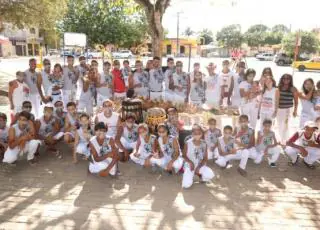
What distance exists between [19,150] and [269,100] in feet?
16.6

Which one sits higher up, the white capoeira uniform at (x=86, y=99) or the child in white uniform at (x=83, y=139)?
the white capoeira uniform at (x=86, y=99)

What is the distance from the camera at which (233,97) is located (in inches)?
297

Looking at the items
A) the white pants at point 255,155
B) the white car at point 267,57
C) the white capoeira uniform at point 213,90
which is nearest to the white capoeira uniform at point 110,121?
the white capoeira uniform at point 213,90

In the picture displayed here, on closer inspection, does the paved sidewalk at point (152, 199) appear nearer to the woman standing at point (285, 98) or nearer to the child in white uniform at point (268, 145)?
the child in white uniform at point (268, 145)

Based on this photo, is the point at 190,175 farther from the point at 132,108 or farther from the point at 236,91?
the point at 236,91

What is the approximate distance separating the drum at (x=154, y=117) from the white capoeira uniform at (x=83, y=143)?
1.24 meters

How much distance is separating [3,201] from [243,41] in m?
79.1

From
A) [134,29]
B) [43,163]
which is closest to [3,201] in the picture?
[43,163]

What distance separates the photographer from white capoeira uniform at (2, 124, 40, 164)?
562cm

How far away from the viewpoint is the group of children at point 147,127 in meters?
5.38

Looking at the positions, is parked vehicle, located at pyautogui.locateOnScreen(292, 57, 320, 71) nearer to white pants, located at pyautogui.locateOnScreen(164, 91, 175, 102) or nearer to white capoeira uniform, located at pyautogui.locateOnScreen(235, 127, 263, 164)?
white pants, located at pyautogui.locateOnScreen(164, 91, 175, 102)

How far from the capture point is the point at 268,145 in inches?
231

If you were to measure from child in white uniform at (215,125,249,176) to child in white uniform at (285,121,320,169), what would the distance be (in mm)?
1020

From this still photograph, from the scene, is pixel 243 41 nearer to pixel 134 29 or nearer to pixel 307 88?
pixel 134 29
